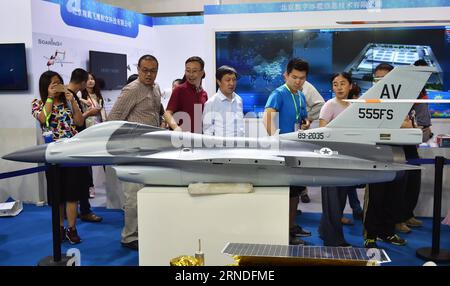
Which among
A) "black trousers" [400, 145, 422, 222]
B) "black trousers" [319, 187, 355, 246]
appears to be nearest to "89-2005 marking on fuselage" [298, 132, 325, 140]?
"black trousers" [319, 187, 355, 246]

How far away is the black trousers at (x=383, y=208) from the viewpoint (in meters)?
4.92

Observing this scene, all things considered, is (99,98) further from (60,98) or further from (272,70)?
(272,70)

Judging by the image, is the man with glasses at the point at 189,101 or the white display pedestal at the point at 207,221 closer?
the white display pedestal at the point at 207,221

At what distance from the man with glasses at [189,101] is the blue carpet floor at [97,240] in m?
1.66

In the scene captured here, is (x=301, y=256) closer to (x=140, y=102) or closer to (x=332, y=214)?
(x=332, y=214)

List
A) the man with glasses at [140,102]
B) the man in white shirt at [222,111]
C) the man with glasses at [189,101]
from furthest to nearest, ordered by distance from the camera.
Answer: the man with glasses at [189,101], the man in white shirt at [222,111], the man with glasses at [140,102]

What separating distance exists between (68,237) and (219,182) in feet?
8.59

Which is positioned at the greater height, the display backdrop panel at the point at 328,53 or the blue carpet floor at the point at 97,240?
the display backdrop panel at the point at 328,53

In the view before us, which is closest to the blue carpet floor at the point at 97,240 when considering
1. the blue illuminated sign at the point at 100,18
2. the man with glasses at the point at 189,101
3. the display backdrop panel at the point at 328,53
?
the man with glasses at the point at 189,101

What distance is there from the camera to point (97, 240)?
5473 mm

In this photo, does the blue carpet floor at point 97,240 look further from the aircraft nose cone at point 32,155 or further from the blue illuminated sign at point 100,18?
the blue illuminated sign at point 100,18

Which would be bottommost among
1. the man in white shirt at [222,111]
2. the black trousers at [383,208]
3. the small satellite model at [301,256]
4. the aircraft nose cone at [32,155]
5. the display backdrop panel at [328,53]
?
the black trousers at [383,208]

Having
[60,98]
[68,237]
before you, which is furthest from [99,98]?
[68,237]

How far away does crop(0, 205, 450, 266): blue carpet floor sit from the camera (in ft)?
15.8
